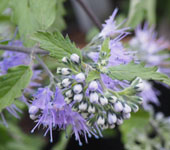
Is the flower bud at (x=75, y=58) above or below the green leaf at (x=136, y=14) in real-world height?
below

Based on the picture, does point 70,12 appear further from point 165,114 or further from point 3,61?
point 3,61

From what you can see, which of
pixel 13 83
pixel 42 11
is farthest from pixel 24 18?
pixel 13 83

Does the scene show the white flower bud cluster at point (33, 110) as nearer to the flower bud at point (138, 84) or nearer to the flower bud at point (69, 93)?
the flower bud at point (69, 93)

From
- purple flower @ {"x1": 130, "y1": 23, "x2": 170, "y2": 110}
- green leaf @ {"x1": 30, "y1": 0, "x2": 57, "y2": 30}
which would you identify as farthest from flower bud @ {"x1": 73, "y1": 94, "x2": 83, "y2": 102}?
purple flower @ {"x1": 130, "y1": 23, "x2": 170, "y2": 110}

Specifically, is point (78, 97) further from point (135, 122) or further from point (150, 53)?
point (150, 53)

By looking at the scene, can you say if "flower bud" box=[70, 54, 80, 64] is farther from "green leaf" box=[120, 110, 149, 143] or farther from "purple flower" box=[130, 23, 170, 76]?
"purple flower" box=[130, 23, 170, 76]

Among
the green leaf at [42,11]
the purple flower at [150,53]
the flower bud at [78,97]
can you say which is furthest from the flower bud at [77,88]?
the purple flower at [150,53]
